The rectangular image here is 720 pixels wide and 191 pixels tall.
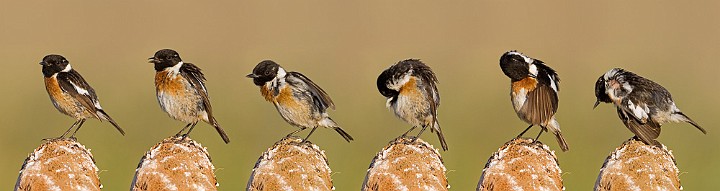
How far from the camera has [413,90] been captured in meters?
23.4

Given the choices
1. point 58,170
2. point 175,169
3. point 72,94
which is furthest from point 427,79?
point 58,170

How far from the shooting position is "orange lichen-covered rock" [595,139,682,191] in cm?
2008

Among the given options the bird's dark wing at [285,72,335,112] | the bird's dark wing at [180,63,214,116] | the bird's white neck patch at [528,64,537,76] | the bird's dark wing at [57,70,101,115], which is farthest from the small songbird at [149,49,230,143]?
the bird's white neck patch at [528,64,537,76]

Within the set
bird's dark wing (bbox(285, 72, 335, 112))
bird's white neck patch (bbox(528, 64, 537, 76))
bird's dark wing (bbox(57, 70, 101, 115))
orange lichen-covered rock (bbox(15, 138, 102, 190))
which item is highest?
bird's white neck patch (bbox(528, 64, 537, 76))

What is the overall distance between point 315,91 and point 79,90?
4318 mm

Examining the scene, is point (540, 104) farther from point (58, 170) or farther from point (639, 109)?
point (58, 170)

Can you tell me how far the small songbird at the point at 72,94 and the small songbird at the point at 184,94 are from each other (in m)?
1.19

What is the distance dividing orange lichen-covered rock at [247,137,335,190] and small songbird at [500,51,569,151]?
4.18 meters

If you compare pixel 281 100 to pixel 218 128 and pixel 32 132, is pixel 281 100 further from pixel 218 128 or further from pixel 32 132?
pixel 32 132

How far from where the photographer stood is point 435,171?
2016 centimetres

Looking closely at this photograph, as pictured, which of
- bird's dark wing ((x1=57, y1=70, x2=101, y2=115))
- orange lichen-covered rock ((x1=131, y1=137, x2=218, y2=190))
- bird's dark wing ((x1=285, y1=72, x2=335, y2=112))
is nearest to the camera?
orange lichen-covered rock ((x1=131, y1=137, x2=218, y2=190))

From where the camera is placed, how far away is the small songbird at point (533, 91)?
23.1 m

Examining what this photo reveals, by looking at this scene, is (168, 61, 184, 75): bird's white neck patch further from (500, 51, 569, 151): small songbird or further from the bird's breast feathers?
the bird's breast feathers

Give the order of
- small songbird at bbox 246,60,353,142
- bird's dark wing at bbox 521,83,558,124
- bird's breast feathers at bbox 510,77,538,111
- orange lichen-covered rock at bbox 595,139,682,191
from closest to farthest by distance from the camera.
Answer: orange lichen-covered rock at bbox 595,139,682,191 → bird's dark wing at bbox 521,83,558,124 → bird's breast feathers at bbox 510,77,538,111 → small songbird at bbox 246,60,353,142
